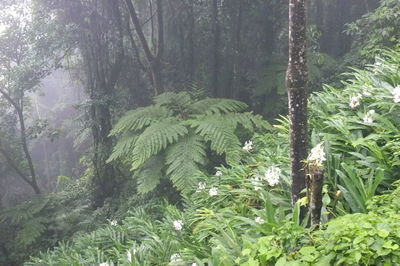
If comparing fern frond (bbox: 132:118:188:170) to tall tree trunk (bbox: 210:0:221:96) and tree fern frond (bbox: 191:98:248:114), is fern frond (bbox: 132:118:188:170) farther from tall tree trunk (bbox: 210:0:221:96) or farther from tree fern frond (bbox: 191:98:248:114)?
tall tree trunk (bbox: 210:0:221:96)

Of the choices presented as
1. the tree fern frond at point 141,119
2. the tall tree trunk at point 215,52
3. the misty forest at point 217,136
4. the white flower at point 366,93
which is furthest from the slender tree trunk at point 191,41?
the white flower at point 366,93

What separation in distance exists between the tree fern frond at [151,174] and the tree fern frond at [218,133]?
611mm

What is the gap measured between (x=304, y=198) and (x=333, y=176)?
424mm

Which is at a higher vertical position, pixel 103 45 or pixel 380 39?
pixel 103 45

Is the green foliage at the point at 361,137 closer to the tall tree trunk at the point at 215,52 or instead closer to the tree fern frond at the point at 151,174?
the tree fern frond at the point at 151,174

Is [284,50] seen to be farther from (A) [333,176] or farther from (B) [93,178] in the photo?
(A) [333,176]

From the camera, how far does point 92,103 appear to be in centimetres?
614

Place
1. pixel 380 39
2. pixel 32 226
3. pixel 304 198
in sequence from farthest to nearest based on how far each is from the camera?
pixel 32 226
pixel 380 39
pixel 304 198

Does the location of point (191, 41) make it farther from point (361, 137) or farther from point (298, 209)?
point (298, 209)

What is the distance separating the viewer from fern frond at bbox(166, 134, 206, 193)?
3.92 meters

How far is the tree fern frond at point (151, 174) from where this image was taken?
4.29 m

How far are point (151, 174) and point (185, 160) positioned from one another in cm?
53

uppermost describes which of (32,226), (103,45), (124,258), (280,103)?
(103,45)

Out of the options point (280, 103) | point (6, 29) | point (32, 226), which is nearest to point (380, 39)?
point (280, 103)
